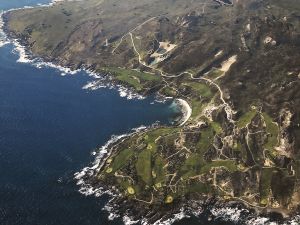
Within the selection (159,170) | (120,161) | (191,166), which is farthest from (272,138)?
(120,161)

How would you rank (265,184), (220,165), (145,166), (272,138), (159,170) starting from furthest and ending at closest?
(272,138) → (145,166) → (159,170) → (220,165) → (265,184)

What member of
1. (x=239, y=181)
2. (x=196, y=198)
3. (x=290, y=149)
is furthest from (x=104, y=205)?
(x=290, y=149)

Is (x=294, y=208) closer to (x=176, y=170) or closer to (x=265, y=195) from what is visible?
(x=265, y=195)

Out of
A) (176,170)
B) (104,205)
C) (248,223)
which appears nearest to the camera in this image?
(248,223)

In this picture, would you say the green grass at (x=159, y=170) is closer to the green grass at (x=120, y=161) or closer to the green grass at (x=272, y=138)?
the green grass at (x=120, y=161)

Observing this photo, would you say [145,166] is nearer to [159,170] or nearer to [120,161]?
[159,170]

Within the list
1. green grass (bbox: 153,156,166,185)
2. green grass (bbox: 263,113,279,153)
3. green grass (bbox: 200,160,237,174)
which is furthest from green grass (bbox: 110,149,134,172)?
green grass (bbox: 263,113,279,153)

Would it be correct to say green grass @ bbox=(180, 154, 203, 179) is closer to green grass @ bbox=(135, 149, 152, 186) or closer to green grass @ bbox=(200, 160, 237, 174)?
green grass @ bbox=(200, 160, 237, 174)

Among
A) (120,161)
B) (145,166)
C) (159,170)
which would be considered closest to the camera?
(159,170)

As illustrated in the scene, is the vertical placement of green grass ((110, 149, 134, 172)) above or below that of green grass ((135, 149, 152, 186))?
below
